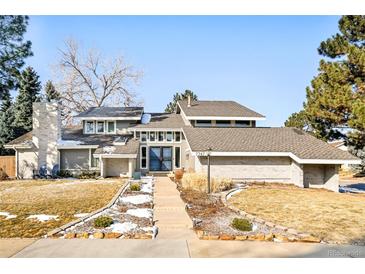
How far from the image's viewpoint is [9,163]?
74.2ft

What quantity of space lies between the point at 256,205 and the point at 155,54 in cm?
881

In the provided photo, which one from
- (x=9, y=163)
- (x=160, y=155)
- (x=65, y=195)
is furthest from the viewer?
(x=160, y=155)

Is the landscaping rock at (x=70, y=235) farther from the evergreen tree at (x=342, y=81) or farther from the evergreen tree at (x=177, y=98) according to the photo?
the evergreen tree at (x=177, y=98)

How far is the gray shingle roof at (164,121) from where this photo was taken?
24502 mm

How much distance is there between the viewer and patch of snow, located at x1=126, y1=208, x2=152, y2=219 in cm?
952

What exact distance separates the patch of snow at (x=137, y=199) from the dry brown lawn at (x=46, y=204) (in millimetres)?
764

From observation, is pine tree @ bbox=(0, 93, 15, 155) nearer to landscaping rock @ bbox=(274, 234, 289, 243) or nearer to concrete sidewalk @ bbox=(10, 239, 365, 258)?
concrete sidewalk @ bbox=(10, 239, 365, 258)

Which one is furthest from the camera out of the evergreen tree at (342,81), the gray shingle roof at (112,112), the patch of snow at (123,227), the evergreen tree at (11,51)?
the gray shingle roof at (112,112)

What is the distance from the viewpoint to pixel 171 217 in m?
9.28

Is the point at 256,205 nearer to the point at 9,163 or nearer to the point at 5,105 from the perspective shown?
the point at 9,163

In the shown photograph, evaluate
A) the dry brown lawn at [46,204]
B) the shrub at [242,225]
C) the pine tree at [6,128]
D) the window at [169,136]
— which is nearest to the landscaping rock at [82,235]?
the dry brown lawn at [46,204]

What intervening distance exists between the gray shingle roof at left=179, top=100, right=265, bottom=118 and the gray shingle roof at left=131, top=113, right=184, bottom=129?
1.19 metres

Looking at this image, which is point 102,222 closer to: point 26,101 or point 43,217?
point 43,217
